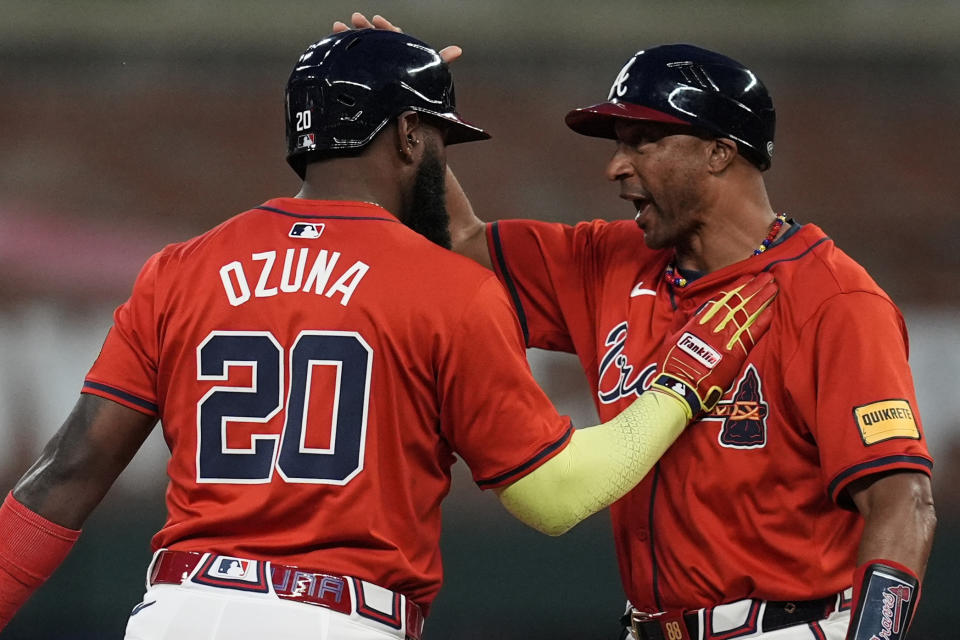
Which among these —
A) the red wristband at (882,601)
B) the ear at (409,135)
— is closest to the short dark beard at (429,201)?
the ear at (409,135)

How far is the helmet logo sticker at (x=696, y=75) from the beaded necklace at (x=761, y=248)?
329 mm

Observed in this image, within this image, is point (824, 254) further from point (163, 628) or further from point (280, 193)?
point (280, 193)

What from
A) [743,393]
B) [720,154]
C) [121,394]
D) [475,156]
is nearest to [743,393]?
[743,393]

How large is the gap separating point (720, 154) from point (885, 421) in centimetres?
75

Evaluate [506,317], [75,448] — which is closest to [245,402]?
[75,448]

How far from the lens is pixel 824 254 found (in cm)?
253

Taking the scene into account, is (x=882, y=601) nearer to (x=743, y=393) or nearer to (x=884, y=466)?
(x=884, y=466)

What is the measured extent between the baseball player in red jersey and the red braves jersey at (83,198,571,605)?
43cm

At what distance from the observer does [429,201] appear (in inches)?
97.7

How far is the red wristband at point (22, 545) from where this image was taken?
2271 mm

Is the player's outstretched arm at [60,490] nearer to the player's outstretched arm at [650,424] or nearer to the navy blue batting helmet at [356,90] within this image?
the navy blue batting helmet at [356,90]

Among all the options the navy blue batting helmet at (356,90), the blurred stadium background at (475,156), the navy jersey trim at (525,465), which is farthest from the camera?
the blurred stadium background at (475,156)

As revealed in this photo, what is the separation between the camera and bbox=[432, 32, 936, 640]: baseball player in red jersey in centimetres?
227

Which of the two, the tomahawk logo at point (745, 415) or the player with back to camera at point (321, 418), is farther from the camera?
the tomahawk logo at point (745, 415)
